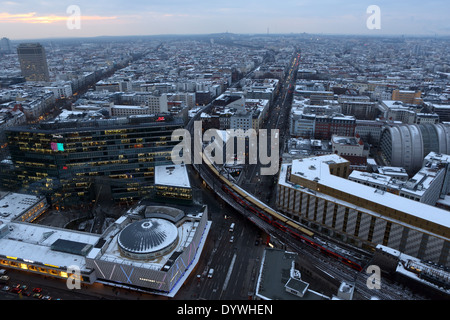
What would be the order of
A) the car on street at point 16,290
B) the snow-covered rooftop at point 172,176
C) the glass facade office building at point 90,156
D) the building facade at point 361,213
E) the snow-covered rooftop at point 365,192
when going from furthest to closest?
1. the glass facade office building at point 90,156
2. the snow-covered rooftop at point 172,176
3. the snow-covered rooftop at point 365,192
4. the building facade at point 361,213
5. the car on street at point 16,290

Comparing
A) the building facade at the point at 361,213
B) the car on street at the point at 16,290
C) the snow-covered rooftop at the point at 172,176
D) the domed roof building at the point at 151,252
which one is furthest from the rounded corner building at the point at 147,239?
the building facade at the point at 361,213

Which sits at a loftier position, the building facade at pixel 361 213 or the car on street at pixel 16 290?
the building facade at pixel 361 213

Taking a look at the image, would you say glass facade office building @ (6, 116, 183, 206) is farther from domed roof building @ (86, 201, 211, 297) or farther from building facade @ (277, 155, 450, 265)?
building facade @ (277, 155, 450, 265)

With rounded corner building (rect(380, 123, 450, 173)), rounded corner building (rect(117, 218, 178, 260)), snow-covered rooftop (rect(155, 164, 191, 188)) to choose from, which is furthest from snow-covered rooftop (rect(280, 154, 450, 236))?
rounded corner building (rect(117, 218, 178, 260))

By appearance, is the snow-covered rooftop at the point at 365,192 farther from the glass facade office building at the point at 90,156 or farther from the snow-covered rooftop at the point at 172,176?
the glass facade office building at the point at 90,156

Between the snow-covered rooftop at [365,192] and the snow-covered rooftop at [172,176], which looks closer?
the snow-covered rooftop at [365,192]

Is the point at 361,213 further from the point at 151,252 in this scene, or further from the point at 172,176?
the point at 172,176

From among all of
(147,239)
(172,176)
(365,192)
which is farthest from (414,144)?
(147,239)
